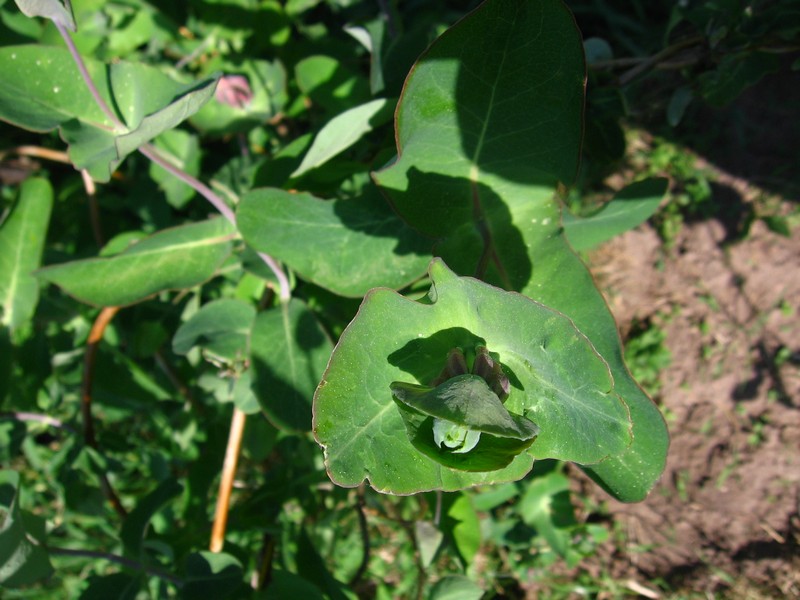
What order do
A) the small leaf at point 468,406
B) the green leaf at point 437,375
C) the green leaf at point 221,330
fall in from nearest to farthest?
1. the small leaf at point 468,406
2. the green leaf at point 437,375
3. the green leaf at point 221,330

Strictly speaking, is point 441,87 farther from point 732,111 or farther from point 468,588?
point 732,111

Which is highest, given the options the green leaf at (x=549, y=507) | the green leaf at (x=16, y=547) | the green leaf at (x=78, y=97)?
the green leaf at (x=78, y=97)

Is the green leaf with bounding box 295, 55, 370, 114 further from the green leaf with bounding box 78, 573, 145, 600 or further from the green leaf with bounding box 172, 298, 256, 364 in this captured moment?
the green leaf with bounding box 78, 573, 145, 600

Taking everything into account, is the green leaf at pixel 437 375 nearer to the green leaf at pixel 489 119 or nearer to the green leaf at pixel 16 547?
the green leaf at pixel 489 119

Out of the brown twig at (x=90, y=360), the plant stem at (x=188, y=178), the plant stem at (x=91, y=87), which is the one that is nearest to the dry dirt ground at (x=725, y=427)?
the plant stem at (x=188, y=178)

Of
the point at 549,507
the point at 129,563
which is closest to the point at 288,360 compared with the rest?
the point at 129,563

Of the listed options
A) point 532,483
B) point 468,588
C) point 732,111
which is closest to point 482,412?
point 468,588
